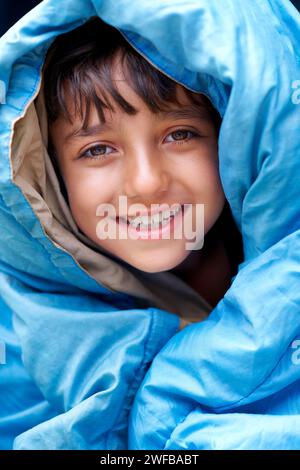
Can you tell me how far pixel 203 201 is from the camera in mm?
1032

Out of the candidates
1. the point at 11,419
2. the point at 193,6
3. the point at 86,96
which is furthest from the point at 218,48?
the point at 11,419

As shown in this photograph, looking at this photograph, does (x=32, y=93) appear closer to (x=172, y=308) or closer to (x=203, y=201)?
(x=203, y=201)

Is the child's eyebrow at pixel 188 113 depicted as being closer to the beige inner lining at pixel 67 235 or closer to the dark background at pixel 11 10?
the beige inner lining at pixel 67 235

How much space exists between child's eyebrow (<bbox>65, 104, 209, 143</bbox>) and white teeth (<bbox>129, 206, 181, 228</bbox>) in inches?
5.1

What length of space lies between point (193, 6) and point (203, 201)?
28cm

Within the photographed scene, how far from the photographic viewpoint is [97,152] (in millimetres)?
1017

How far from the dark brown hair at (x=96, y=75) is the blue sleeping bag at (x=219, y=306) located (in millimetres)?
47

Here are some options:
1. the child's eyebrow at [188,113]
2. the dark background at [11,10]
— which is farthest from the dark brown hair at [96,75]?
the dark background at [11,10]

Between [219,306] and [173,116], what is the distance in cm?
26

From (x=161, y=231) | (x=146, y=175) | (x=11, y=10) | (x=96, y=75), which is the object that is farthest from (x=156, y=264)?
(x=11, y=10)

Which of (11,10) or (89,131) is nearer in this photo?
(89,131)

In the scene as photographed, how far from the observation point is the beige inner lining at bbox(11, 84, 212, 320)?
983 mm

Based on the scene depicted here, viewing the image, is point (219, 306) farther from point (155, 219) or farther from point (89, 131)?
point (89, 131)

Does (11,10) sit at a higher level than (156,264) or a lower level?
higher
